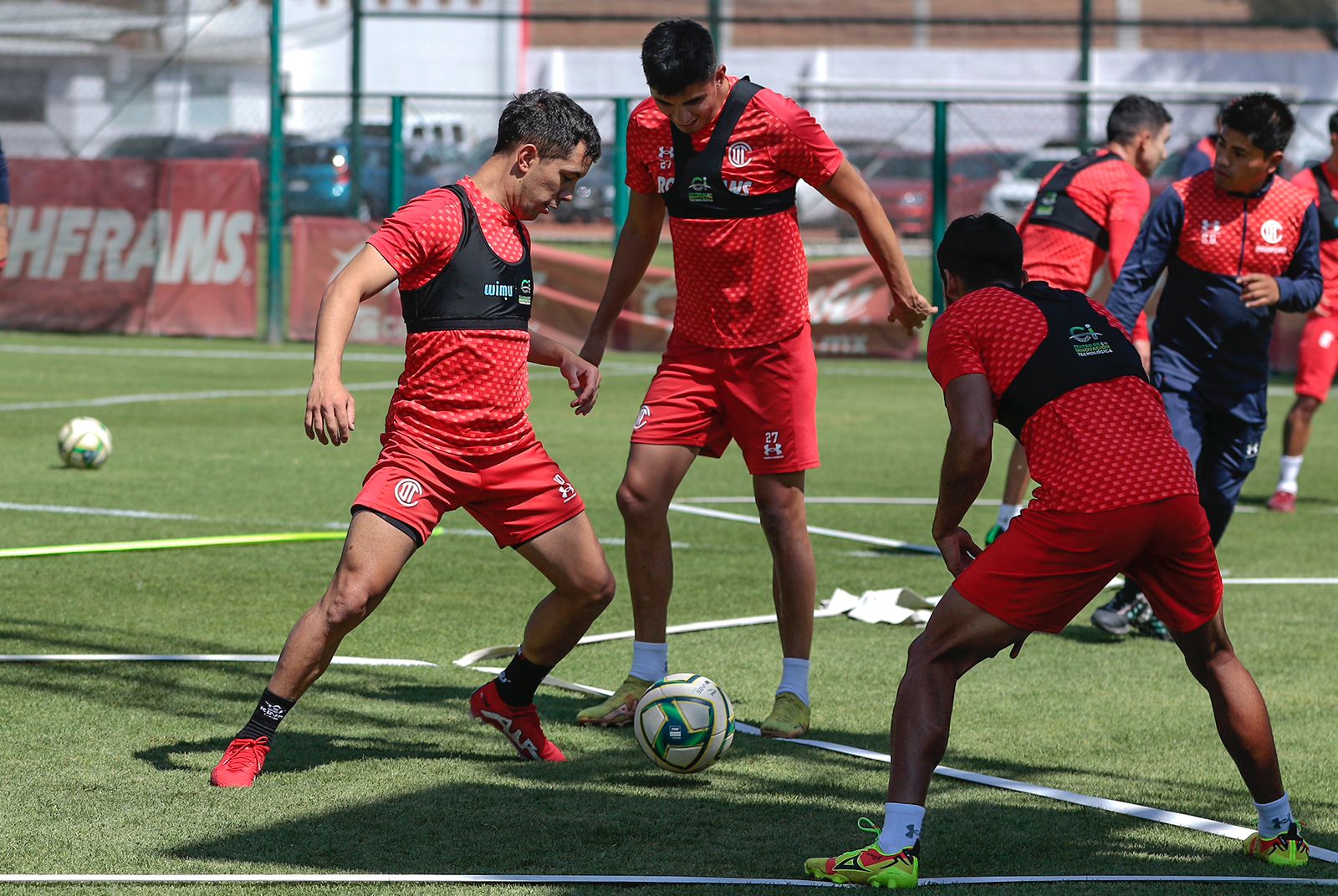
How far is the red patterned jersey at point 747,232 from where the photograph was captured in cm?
611

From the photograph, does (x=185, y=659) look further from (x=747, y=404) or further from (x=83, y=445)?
(x=83, y=445)

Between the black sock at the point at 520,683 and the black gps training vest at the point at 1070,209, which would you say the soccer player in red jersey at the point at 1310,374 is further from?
the black sock at the point at 520,683

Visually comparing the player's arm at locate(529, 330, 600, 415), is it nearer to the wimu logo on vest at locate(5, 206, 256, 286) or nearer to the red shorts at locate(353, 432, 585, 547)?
the red shorts at locate(353, 432, 585, 547)

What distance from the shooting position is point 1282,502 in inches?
448

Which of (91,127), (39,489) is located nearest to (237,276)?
(91,127)

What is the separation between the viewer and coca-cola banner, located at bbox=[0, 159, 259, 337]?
70.3 feet

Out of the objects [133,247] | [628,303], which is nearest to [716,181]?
[628,303]

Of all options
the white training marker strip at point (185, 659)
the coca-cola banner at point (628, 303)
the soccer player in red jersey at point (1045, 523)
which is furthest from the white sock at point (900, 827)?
the coca-cola banner at point (628, 303)

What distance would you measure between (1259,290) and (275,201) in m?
16.2

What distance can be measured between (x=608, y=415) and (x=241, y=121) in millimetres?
13395

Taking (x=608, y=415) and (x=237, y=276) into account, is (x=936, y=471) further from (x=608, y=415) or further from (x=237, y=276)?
(x=237, y=276)

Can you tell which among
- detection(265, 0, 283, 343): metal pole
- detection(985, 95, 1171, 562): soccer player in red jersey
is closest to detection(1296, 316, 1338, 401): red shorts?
detection(985, 95, 1171, 562): soccer player in red jersey

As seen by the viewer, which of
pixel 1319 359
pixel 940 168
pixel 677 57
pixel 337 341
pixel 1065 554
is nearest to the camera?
pixel 1065 554

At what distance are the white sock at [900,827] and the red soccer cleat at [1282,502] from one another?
7701 mm
